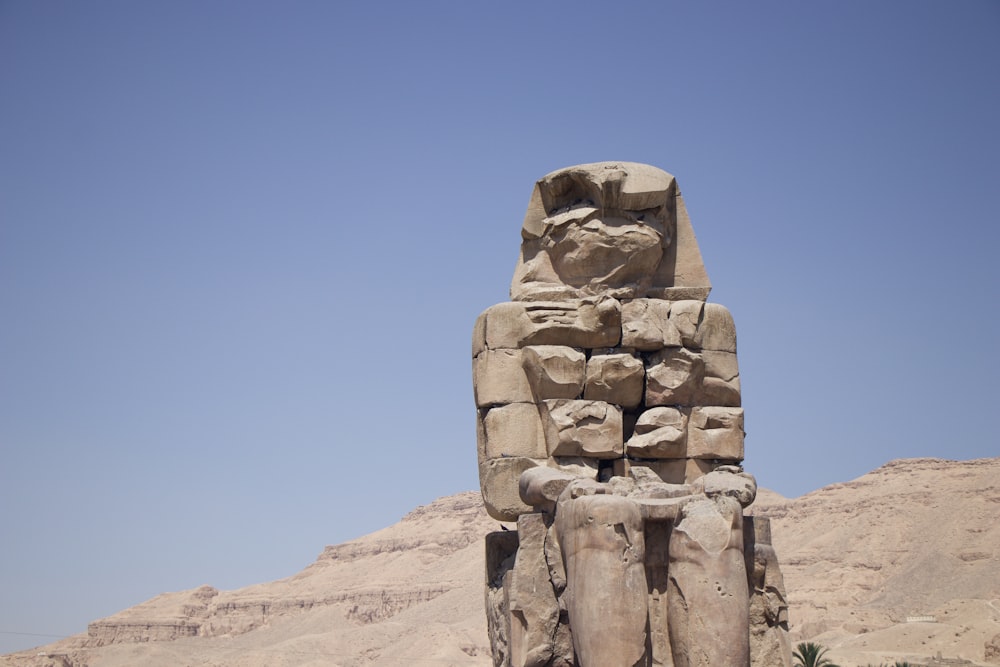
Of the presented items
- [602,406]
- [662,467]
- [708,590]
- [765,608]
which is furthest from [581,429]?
[708,590]

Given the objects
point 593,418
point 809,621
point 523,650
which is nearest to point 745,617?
point 523,650

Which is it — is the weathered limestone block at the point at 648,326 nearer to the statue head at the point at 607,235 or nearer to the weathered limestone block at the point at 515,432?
the statue head at the point at 607,235

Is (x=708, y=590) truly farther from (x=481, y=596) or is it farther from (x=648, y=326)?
(x=481, y=596)

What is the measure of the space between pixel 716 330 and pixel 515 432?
1655mm

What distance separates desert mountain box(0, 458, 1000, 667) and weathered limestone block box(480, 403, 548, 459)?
119 feet

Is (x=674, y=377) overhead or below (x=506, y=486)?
overhead

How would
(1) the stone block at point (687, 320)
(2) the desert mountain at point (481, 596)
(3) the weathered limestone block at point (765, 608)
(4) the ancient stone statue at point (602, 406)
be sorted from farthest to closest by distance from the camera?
(2) the desert mountain at point (481, 596)
(1) the stone block at point (687, 320)
(3) the weathered limestone block at point (765, 608)
(4) the ancient stone statue at point (602, 406)

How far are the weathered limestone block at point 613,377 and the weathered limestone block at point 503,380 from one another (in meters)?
0.44

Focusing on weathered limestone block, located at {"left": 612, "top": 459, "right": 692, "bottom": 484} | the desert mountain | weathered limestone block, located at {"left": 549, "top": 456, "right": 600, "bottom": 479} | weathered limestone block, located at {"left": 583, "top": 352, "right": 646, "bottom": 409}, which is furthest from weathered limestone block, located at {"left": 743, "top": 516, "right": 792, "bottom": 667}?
the desert mountain

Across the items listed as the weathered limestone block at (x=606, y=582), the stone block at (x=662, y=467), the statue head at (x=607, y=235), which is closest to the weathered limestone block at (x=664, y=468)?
the stone block at (x=662, y=467)

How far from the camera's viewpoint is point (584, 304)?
28.5 feet

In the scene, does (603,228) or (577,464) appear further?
(603,228)

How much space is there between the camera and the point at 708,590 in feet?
22.2

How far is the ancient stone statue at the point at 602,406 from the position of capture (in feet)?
24.0
